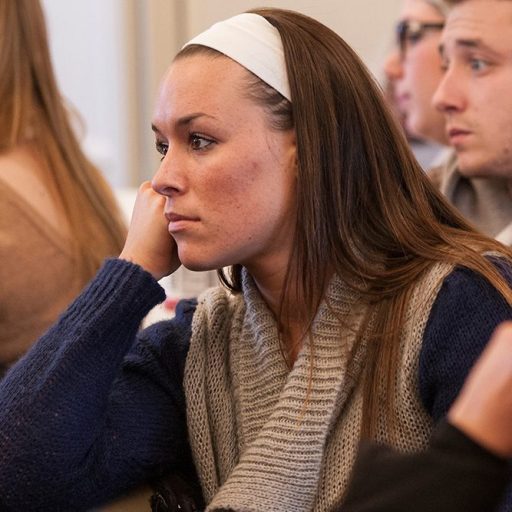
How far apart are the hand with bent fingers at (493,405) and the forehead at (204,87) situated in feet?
1.98

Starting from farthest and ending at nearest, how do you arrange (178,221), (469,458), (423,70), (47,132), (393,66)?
(393,66)
(423,70)
(47,132)
(178,221)
(469,458)

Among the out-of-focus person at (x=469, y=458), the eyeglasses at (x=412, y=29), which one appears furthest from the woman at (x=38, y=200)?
the out-of-focus person at (x=469, y=458)

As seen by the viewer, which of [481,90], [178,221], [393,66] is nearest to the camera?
[178,221]

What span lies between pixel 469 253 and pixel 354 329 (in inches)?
6.8

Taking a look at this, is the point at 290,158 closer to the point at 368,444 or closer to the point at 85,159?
the point at 368,444

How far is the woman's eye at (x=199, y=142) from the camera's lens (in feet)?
4.50

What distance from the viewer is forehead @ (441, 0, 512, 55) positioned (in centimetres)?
196

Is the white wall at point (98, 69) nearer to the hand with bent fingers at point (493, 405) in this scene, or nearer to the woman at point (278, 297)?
the woman at point (278, 297)

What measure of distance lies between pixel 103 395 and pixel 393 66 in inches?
66.6

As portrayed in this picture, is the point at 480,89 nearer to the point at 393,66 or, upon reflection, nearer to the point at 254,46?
the point at 254,46

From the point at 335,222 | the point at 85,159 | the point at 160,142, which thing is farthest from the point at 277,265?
the point at 85,159

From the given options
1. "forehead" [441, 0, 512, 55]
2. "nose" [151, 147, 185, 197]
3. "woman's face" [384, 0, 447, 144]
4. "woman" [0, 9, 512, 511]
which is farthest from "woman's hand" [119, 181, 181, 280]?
"woman's face" [384, 0, 447, 144]

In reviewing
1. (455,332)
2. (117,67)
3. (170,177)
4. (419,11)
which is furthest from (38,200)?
(117,67)

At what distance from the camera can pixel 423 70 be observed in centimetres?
266
